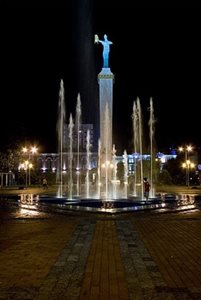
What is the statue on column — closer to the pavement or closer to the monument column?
the monument column

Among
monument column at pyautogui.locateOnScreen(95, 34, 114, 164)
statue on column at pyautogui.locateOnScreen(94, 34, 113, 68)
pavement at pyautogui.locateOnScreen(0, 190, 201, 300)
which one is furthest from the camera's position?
statue on column at pyautogui.locateOnScreen(94, 34, 113, 68)

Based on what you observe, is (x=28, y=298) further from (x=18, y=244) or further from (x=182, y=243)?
(x=182, y=243)

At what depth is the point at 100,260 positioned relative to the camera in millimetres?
8430

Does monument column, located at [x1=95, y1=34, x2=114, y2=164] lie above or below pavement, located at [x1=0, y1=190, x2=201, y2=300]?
above

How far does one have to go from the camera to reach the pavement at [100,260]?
20.0 ft

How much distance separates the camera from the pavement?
6090 mm

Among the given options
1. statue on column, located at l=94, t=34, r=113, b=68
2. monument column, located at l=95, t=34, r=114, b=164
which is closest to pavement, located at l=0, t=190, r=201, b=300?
monument column, located at l=95, t=34, r=114, b=164

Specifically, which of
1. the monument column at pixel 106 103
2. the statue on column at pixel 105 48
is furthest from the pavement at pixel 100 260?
the statue on column at pixel 105 48

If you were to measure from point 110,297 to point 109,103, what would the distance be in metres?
62.2

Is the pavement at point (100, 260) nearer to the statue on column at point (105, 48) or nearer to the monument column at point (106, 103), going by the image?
the monument column at point (106, 103)

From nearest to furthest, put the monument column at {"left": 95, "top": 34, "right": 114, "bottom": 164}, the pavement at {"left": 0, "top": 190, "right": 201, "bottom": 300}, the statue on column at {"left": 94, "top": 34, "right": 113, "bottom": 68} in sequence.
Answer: the pavement at {"left": 0, "top": 190, "right": 201, "bottom": 300}
the monument column at {"left": 95, "top": 34, "right": 114, "bottom": 164}
the statue on column at {"left": 94, "top": 34, "right": 113, "bottom": 68}

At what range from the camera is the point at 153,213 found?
18.6 metres

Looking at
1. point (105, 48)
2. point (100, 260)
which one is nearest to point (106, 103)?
point (105, 48)

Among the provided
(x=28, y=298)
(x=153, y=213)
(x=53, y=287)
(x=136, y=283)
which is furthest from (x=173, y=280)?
(x=153, y=213)
